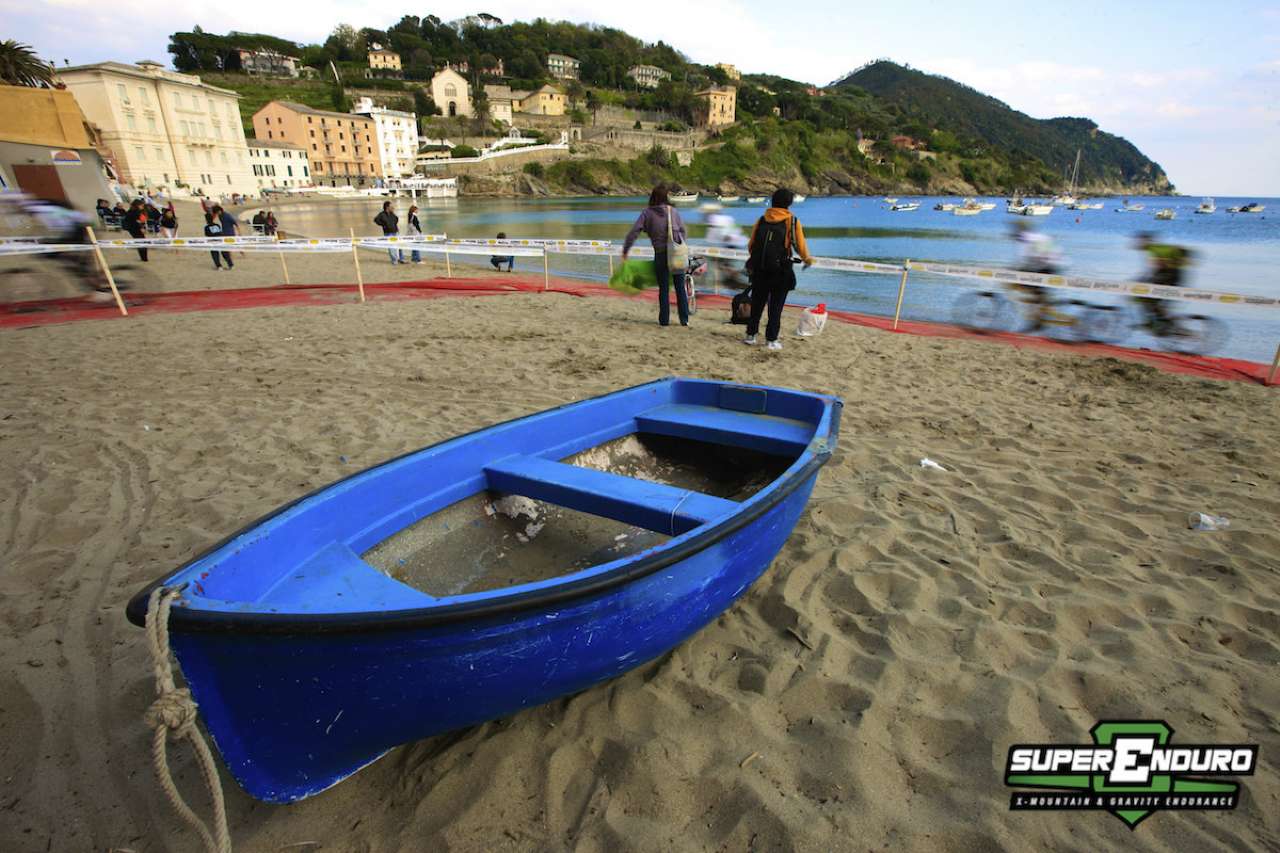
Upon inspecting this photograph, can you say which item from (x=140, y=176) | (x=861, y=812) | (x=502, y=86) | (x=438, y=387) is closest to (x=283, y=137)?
(x=140, y=176)

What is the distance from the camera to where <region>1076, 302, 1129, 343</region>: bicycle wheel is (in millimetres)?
8969

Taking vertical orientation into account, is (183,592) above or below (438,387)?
above

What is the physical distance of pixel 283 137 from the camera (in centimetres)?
8250

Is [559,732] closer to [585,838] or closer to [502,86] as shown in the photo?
[585,838]

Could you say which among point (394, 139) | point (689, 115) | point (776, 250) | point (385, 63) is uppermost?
point (385, 63)

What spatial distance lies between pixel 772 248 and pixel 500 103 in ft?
389

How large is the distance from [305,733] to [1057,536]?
12.1 feet

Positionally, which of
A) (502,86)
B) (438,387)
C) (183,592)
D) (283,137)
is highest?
(502,86)

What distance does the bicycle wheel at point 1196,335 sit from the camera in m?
8.18

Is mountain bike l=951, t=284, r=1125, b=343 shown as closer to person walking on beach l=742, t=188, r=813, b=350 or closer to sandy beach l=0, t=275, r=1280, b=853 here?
sandy beach l=0, t=275, r=1280, b=853

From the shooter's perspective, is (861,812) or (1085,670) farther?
(1085,670)

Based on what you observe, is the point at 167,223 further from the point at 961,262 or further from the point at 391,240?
the point at 961,262

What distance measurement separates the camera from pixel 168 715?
1.40 metres

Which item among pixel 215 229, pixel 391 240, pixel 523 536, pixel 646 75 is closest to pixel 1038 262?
pixel 523 536
